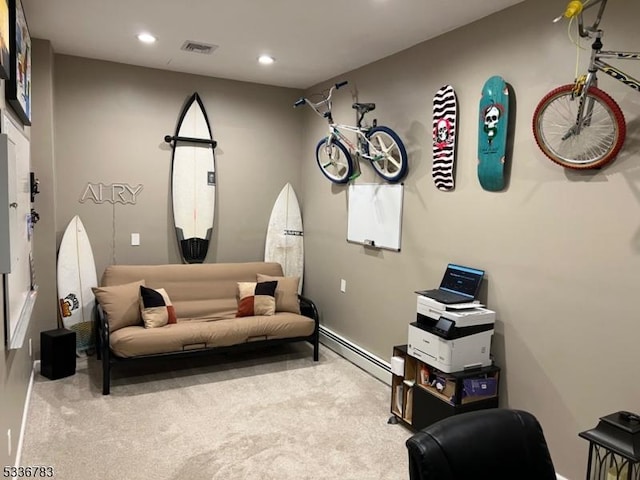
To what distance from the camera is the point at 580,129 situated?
2285 mm

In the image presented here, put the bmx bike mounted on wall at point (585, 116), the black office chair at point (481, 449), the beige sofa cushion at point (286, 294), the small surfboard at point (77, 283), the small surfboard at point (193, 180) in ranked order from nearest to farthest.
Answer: the black office chair at point (481, 449), the bmx bike mounted on wall at point (585, 116), the small surfboard at point (77, 283), the beige sofa cushion at point (286, 294), the small surfboard at point (193, 180)

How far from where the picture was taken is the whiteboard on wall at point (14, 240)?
1.88 meters

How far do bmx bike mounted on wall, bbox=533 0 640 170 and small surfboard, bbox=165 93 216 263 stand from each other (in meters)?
3.11

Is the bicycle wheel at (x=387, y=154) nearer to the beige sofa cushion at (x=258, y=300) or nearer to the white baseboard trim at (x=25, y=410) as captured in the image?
the beige sofa cushion at (x=258, y=300)

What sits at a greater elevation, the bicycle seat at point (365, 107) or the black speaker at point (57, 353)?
the bicycle seat at point (365, 107)

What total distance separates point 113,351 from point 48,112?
193cm

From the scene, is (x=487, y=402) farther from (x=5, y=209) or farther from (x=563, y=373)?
(x=5, y=209)

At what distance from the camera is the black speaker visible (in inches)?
142

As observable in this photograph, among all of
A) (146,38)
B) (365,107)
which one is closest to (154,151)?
(146,38)

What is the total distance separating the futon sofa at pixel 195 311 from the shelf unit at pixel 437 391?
1262 millimetres

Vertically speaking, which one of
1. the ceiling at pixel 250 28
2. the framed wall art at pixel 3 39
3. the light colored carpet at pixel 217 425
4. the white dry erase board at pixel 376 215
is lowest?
the light colored carpet at pixel 217 425

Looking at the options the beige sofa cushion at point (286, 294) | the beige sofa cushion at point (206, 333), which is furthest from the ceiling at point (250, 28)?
the beige sofa cushion at point (206, 333)

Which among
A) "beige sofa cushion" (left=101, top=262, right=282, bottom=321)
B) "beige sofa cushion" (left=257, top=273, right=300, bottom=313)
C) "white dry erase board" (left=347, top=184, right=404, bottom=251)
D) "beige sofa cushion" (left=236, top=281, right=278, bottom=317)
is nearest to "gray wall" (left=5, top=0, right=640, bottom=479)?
"white dry erase board" (left=347, top=184, right=404, bottom=251)

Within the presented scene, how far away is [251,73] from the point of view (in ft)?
14.6
